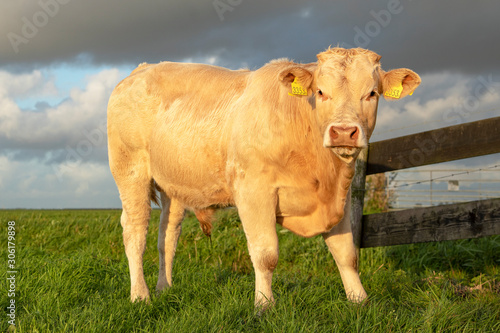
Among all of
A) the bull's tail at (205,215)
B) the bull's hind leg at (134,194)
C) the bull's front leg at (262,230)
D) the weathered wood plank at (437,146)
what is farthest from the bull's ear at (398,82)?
the bull's hind leg at (134,194)

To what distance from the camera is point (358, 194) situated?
676cm

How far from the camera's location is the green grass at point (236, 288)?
4.03 meters

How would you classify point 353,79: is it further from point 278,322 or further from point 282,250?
point 282,250

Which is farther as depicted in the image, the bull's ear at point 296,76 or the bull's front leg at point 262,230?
the bull's front leg at point 262,230

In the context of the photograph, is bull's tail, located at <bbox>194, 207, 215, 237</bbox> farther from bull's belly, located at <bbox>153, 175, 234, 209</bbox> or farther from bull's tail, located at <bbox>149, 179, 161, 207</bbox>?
bull's tail, located at <bbox>149, 179, 161, 207</bbox>

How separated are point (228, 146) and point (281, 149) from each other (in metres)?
0.70

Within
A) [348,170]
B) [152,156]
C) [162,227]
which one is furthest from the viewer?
[162,227]

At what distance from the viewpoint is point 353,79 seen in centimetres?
425

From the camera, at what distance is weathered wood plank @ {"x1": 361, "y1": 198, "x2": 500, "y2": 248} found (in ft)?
19.2

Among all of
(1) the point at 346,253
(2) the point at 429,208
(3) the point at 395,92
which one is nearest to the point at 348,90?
(3) the point at 395,92

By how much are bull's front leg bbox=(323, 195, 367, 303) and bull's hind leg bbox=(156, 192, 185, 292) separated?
7.62 ft

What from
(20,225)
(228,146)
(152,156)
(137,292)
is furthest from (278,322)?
(20,225)

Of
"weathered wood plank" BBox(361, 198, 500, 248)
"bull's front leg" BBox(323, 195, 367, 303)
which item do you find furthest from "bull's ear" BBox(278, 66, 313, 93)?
"weathered wood plank" BBox(361, 198, 500, 248)

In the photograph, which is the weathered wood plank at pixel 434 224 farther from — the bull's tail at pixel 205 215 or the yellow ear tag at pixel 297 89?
the yellow ear tag at pixel 297 89
